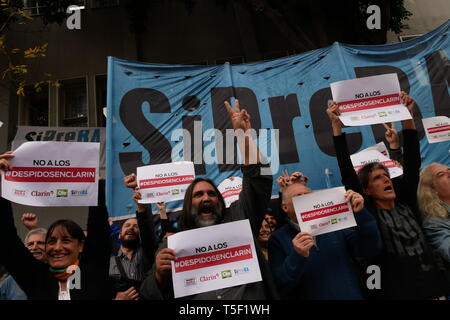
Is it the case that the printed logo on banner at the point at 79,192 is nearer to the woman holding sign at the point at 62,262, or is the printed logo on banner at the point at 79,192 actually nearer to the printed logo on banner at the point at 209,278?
the woman holding sign at the point at 62,262

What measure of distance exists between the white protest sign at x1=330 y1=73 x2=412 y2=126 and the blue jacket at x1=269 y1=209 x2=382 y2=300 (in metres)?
1.16

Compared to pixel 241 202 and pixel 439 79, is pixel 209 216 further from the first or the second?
pixel 439 79

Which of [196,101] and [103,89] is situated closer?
[196,101]

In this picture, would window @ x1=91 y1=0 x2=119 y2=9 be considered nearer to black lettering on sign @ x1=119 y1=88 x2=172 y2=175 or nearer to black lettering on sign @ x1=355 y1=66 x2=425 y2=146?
black lettering on sign @ x1=119 y1=88 x2=172 y2=175

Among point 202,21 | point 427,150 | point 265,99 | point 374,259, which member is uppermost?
point 202,21

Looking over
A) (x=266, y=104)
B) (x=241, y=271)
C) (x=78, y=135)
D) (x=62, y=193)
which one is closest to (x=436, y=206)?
(x=241, y=271)

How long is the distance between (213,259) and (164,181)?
64.7 inches

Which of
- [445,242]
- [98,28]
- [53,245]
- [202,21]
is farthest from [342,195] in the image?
[98,28]

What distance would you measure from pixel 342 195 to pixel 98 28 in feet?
30.3

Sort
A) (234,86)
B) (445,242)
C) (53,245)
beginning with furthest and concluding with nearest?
(234,86)
(445,242)
(53,245)

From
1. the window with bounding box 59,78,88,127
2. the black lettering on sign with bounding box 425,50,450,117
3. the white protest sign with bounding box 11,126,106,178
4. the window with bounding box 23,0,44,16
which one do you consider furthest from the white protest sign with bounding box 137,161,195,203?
the window with bounding box 23,0,44,16

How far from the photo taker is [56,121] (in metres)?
9.64
